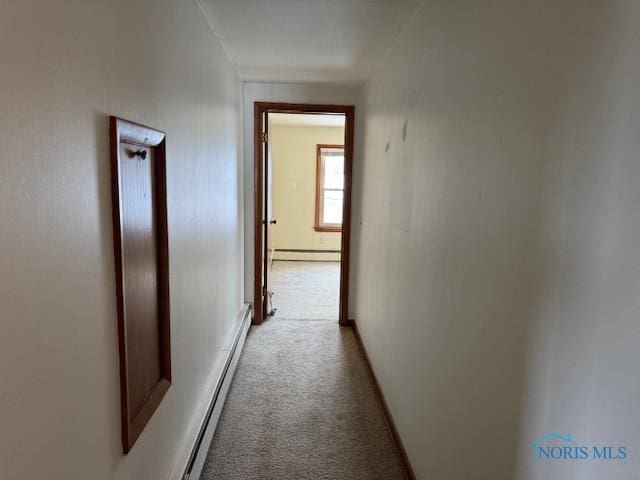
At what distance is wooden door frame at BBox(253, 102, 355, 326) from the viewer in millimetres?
3785

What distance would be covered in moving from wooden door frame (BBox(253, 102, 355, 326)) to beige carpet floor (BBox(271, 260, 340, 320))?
357 mm

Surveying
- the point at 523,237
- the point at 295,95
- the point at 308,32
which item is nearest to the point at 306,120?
the point at 295,95

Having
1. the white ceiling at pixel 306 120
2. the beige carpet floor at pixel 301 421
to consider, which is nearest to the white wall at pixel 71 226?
the beige carpet floor at pixel 301 421

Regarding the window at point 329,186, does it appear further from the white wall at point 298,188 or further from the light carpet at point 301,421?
the light carpet at point 301,421

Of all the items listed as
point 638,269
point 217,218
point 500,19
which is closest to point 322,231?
point 217,218

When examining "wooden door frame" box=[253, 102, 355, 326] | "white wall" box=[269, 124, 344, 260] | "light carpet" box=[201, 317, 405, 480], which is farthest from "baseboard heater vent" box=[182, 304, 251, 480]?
"white wall" box=[269, 124, 344, 260]

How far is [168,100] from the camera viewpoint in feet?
5.24

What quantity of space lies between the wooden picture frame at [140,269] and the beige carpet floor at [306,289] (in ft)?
9.28

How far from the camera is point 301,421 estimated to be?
7.91 ft

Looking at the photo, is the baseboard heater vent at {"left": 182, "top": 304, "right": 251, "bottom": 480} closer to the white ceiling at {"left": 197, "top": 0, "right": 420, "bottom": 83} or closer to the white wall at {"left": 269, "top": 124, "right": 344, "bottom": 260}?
the white ceiling at {"left": 197, "top": 0, "right": 420, "bottom": 83}

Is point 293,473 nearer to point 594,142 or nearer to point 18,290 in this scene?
point 18,290

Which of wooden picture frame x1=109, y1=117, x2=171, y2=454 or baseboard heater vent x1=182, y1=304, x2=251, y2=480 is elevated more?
wooden picture frame x1=109, y1=117, x2=171, y2=454

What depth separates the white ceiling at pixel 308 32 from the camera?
203cm

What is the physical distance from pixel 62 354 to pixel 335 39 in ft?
7.59
